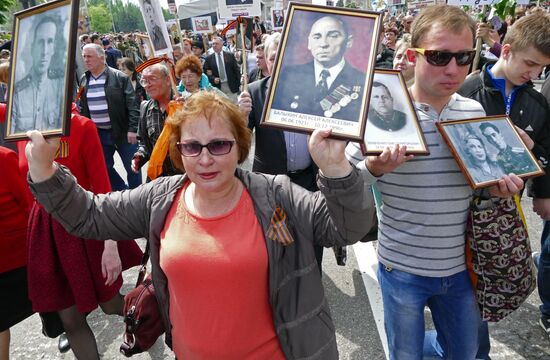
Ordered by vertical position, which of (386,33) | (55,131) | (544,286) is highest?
(55,131)

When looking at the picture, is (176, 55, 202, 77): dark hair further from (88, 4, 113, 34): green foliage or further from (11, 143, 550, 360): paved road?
(88, 4, 113, 34): green foliage

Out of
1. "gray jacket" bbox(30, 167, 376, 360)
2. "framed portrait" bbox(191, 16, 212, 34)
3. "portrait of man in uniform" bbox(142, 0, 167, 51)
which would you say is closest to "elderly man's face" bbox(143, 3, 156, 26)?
"portrait of man in uniform" bbox(142, 0, 167, 51)

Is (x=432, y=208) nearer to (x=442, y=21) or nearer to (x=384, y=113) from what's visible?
(x=384, y=113)

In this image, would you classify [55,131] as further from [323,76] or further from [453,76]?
[453,76]

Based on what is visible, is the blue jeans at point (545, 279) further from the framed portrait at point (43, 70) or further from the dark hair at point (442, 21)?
the framed portrait at point (43, 70)

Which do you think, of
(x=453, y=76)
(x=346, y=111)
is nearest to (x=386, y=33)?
(x=453, y=76)

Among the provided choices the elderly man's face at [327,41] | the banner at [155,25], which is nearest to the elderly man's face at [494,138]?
the elderly man's face at [327,41]

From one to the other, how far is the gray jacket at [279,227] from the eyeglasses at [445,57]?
0.75 metres

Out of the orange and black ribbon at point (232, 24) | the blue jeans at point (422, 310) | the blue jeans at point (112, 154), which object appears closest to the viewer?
the blue jeans at point (422, 310)

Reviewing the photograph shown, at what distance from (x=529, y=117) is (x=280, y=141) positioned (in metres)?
1.63

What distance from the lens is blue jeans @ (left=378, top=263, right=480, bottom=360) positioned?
196 centimetres

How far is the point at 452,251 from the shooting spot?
74.7 inches

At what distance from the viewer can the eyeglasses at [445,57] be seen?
1739mm

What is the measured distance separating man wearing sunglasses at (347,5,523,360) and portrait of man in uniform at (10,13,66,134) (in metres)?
1.25
